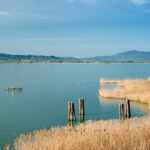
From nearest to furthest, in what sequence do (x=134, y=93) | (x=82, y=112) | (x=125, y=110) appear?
(x=125, y=110) → (x=82, y=112) → (x=134, y=93)

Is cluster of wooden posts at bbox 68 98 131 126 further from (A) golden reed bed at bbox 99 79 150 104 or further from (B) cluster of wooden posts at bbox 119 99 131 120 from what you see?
(A) golden reed bed at bbox 99 79 150 104

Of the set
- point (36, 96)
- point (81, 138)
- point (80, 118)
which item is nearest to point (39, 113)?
point (80, 118)

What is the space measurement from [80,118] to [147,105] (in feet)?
31.5

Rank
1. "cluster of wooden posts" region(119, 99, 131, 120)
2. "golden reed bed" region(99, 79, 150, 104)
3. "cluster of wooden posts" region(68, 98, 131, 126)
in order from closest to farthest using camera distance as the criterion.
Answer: "cluster of wooden posts" region(68, 98, 131, 126) → "cluster of wooden posts" region(119, 99, 131, 120) → "golden reed bed" region(99, 79, 150, 104)

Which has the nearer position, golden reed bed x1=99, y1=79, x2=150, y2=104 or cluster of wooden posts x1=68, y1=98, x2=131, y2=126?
cluster of wooden posts x1=68, y1=98, x2=131, y2=126

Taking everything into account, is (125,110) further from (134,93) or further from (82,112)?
(134,93)

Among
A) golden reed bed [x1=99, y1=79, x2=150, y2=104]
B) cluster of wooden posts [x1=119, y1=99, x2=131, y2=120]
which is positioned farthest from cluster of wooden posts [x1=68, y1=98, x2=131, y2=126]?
golden reed bed [x1=99, y1=79, x2=150, y2=104]

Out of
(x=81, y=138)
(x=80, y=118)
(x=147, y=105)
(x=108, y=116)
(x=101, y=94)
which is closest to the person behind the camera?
(x=81, y=138)

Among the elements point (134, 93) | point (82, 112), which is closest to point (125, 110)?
point (82, 112)

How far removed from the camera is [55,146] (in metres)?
13.4

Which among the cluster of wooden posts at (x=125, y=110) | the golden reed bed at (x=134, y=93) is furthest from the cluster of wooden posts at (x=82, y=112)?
the golden reed bed at (x=134, y=93)

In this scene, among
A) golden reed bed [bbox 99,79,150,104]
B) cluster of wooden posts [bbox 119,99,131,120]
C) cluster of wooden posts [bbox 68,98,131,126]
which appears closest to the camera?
cluster of wooden posts [bbox 68,98,131,126]

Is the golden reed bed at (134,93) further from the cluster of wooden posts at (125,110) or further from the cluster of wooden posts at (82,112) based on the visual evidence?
the cluster of wooden posts at (82,112)

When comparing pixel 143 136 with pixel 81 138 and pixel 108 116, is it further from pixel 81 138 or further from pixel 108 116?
pixel 108 116
